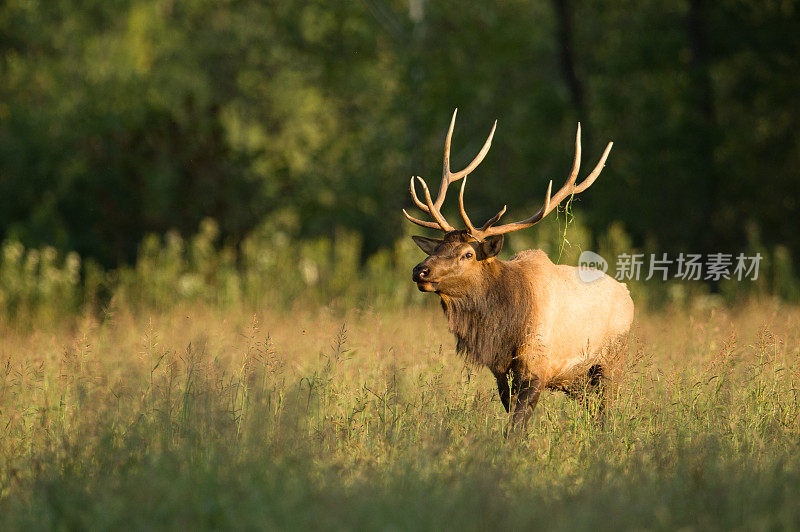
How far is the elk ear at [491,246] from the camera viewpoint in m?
5.61

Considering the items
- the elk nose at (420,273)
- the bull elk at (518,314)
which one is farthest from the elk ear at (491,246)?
the elk nose at (420,273)

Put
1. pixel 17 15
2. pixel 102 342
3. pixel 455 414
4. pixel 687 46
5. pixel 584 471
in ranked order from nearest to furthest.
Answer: pixel 584 471 < pixel 455 414 < pixel 102 342 < pixel 687 46 < pixel 17 15

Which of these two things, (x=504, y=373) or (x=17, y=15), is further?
(x=17, y=15)

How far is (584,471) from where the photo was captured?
4.66 m

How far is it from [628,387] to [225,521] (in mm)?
2870

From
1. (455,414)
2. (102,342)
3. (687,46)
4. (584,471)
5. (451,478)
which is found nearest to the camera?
(451,478)

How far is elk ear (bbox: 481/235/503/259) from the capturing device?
18.4 ft

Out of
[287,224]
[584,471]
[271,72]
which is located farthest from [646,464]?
[271,72]

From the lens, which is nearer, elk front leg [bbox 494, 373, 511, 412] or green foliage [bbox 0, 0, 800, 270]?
elk front leg [bbox 494, 373, 511, 412]

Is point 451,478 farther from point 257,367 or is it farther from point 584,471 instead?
point 257,367

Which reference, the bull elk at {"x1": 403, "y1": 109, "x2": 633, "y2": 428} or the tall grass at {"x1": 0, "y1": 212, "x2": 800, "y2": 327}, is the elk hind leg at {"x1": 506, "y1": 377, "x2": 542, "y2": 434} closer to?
the bull elk at {"x1": 403, "y1": 109, "x2": 633, "y2": 428}

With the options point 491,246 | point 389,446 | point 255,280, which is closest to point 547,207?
point 491,246

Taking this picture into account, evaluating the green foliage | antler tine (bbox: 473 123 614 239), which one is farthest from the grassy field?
the green foliage

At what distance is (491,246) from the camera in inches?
221
